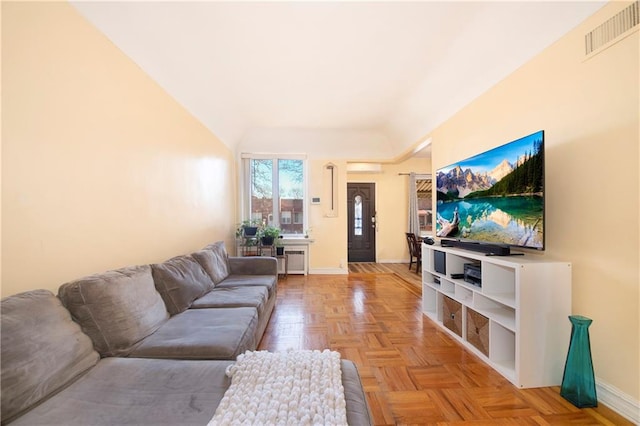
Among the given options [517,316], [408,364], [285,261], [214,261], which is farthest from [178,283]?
[285,261]

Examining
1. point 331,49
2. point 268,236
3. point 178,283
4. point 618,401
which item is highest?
point 331,49

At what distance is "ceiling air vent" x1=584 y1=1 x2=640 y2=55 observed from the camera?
1.41m

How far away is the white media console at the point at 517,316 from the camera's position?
67.3 inches

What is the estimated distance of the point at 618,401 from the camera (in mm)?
1480

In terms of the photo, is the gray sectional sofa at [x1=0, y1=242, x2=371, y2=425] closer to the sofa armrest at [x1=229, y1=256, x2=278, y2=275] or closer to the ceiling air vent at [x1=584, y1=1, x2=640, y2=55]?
the sofa armrest at [x1=229, y1=256, x2=278, y2=275]

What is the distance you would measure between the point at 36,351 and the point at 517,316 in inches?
97.7

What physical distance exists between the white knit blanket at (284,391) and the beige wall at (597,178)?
5.45 ft

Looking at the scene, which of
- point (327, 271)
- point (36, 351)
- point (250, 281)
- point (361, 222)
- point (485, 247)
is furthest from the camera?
point (361, 222)

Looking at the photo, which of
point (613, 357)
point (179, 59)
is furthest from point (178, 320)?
point (613, 357)

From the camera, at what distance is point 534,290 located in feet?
5.63

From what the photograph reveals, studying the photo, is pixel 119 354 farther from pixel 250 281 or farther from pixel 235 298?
pixel 250 281

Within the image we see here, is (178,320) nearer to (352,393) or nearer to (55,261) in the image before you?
(55,261)

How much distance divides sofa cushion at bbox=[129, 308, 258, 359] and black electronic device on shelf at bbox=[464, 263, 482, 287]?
1.86 metres

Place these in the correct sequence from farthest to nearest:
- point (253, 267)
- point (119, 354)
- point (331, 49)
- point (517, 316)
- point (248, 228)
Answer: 1. point (248, 228)
2. point (253, 267)
3. point (331, 49)
4. point (517, 316)
5. point (119, 354)
